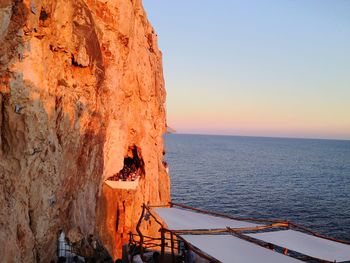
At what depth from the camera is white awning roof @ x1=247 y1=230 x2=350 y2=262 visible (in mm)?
10461

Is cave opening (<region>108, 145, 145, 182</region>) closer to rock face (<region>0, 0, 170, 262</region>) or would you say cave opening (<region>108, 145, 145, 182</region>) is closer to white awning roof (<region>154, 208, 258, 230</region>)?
rock face (<region>0, 0, 170, 262</region>)

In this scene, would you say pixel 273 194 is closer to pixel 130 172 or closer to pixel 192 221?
pixel 130 172

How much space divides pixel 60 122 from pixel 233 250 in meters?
8.30

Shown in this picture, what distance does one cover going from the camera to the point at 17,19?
35.8 ft

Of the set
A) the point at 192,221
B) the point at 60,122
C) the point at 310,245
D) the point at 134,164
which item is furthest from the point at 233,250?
the point at 134,164

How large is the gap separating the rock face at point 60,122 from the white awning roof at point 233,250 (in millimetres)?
5378

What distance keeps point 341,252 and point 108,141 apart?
15.1 metres

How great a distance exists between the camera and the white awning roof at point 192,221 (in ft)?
41.0

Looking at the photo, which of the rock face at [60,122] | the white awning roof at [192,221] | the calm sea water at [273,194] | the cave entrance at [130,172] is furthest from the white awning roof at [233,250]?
the calm sea water at [273,194]

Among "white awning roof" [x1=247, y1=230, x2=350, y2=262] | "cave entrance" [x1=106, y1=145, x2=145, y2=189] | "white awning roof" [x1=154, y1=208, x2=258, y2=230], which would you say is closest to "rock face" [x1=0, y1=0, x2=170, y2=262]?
"cave entrance" [x1=106, y1=145, x2=145, y2=189]

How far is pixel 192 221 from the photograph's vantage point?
13.3m

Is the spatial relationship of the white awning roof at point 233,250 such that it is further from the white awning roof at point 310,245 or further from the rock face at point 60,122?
the rock face at point 60,122

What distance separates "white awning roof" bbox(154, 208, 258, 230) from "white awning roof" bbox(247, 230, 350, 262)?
1365 mm

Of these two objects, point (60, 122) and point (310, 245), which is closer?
point (310, 245)
